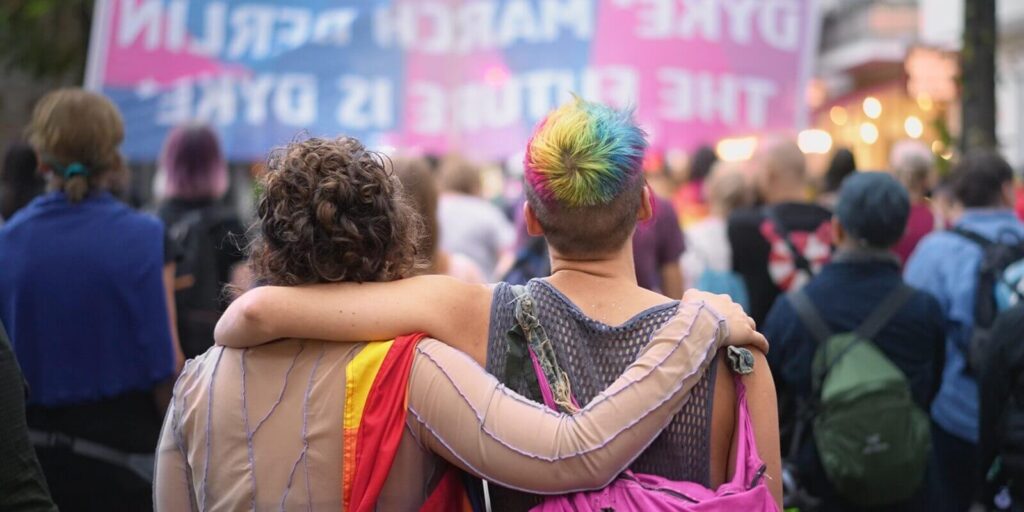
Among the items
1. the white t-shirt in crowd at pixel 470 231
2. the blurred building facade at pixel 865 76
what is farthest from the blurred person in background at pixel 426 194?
the blurred building facade at pixel 865 76

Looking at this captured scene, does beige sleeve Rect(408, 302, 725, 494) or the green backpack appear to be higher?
beige sleeve Rect(408, 302, 725, 494)

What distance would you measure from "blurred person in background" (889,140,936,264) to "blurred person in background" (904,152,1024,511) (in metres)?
1.14

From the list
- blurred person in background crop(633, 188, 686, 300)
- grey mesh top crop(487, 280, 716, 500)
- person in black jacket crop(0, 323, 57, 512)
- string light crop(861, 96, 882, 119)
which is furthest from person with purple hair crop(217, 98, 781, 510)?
string light crop(861, 96, 882, 119)

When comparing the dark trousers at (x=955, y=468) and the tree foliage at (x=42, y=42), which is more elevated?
the tree foliage at (x=42, y=42)

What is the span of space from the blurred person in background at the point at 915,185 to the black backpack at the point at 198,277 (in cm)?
375

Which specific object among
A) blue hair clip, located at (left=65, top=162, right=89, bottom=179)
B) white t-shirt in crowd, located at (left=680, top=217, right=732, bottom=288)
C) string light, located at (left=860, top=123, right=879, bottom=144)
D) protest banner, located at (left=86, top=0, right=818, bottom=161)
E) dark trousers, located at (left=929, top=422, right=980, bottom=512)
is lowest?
dark trousers, located at (left=929, top=422, right=980, bottom=512)

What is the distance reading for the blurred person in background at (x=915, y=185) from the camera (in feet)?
21.7

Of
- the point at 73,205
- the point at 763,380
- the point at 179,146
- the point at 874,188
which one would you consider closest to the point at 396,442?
the point at 763,380

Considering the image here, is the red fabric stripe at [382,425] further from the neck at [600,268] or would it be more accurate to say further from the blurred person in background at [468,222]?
the blurred person in background at [468,222]

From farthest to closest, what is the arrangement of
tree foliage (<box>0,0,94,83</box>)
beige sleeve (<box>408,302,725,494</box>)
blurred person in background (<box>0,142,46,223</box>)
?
1. tree foliage (<box>0,0,94,83</box>)
2. blurred person in background (<box>0,142,46,223</box>)
3. beige sleeve (<box>408,302,725,494</box>)

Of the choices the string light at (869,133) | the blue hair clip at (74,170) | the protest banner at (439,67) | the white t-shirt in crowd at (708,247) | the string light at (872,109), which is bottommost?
the white t-shirt in crowd at (708,247)

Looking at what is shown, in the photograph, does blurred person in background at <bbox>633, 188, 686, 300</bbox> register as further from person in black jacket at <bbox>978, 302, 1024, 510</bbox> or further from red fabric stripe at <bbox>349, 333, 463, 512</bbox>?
red fabric stripe at <bbox>349, 333, 463, 512</bbox>

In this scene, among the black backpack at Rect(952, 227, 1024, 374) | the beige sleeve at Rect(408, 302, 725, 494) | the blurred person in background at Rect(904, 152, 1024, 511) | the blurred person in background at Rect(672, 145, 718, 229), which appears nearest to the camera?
the beige sleeve at Rect(408, 302, 725, 494)

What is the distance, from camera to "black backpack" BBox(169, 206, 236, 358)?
4.87 m
